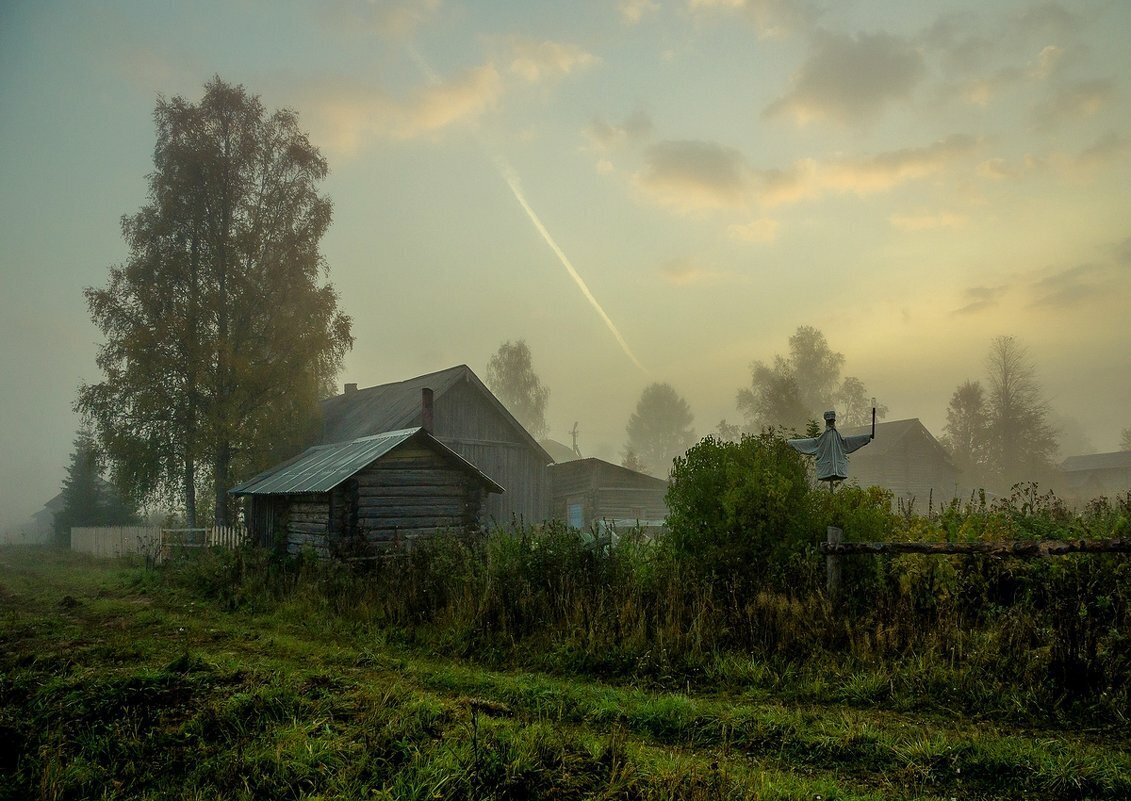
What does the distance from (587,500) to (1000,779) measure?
27.4 meters

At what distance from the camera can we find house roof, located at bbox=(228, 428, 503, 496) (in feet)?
54.7

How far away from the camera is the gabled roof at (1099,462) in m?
70.8

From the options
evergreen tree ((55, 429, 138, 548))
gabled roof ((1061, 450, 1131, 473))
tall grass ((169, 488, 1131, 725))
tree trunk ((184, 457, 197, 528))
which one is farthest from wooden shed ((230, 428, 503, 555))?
gabled roof ((1061, 450, 1131, 473))

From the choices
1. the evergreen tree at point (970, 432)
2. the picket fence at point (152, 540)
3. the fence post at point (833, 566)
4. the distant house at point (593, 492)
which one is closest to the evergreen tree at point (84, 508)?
the picket fence at point (152, 540)

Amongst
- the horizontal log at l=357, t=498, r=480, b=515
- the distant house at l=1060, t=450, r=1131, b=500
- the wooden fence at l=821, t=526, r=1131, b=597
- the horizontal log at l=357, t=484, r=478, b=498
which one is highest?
the horizontal log at l=357, t=484, r=478, b=498

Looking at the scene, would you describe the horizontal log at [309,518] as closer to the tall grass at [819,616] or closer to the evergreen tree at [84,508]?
the tall grass at [819,616]

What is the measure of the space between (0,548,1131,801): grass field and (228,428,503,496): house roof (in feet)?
Result: 28.2

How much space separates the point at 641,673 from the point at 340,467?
11995mm

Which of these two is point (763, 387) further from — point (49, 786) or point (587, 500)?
point (49, 786)

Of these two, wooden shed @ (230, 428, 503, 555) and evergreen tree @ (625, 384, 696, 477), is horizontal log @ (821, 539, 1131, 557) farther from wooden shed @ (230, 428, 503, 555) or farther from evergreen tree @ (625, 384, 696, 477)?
evergreen tree @ (625, 384, 696, 477)

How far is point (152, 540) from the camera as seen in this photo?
2394cm

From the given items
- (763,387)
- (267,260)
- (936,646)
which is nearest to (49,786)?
(936,646)

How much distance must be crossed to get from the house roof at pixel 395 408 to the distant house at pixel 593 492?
8.15 ft

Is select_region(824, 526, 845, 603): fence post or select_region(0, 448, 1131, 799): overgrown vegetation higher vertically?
select_region(824, 526, 845, 603): fence post
